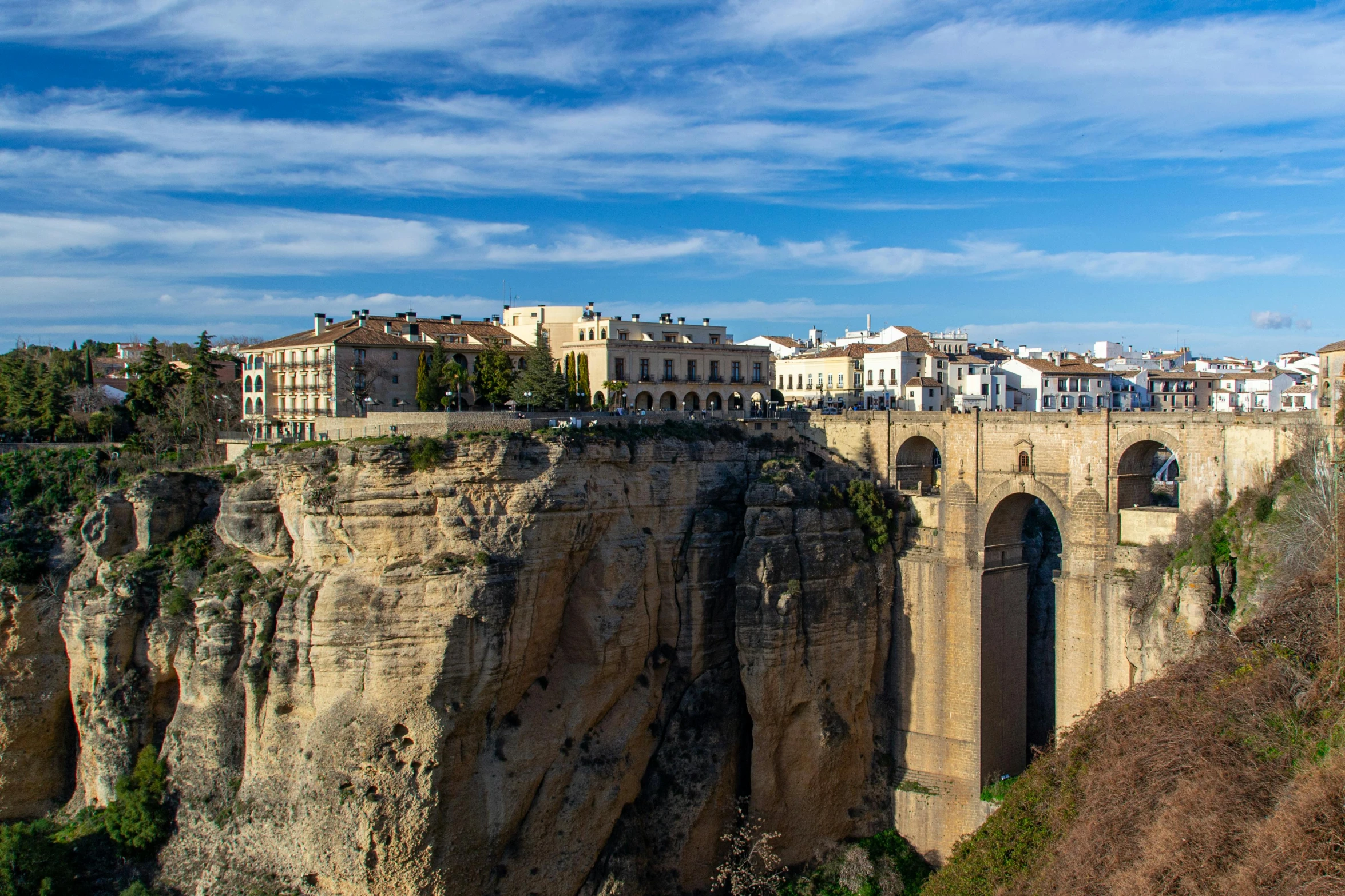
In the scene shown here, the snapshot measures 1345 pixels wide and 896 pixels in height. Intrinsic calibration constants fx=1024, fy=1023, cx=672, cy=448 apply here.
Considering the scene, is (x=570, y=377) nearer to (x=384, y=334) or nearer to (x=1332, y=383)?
(x=384, y=334)

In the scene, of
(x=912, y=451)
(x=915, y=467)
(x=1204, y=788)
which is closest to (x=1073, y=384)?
(x=915, y=467)

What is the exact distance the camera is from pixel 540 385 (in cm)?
3741

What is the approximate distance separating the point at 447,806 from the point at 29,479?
19.6m

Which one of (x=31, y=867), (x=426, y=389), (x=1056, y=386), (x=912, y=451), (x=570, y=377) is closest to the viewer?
(x=31, y=867)

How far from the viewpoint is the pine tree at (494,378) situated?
3888cm

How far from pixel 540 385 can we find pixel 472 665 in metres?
13.0

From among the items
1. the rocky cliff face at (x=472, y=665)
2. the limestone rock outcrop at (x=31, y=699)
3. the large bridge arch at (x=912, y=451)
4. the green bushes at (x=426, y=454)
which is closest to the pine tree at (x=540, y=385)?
the rocky cliff face at (x=472, y=665)

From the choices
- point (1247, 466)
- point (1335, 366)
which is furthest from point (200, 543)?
point (1335, 366)

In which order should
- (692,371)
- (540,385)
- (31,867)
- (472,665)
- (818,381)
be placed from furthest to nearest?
(818,381) → (692,371) → (540,385) → (31,867) → (472,665)

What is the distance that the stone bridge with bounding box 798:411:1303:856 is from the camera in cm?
3034

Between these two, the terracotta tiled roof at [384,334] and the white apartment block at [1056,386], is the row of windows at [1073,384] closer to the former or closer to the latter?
the white apartment block at [1056,386]

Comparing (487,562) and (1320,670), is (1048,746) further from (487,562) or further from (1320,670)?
(487,562)

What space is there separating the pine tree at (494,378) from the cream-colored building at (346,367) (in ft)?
1.91

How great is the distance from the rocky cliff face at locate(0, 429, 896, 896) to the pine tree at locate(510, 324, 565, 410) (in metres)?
6.74
